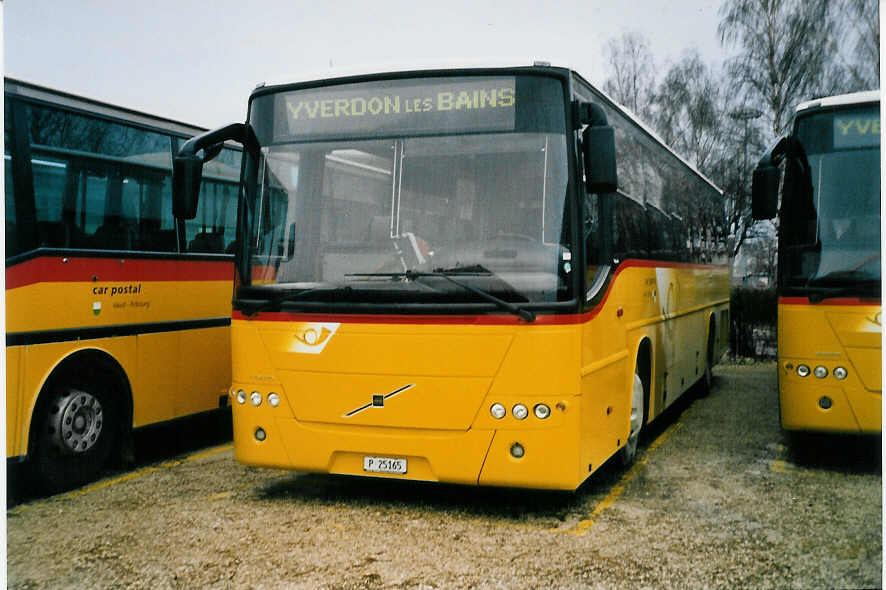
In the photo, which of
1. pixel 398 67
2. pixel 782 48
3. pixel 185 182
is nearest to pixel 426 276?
pixel 398 67

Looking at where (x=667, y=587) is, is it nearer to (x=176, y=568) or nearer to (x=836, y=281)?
(x=176, y=568)

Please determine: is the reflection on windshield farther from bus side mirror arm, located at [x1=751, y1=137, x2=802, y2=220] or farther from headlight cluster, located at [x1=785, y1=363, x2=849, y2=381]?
headlight cluster, located at [x1=785, y1=363, x2=849, y2=381]

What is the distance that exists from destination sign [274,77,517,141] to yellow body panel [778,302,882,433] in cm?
308

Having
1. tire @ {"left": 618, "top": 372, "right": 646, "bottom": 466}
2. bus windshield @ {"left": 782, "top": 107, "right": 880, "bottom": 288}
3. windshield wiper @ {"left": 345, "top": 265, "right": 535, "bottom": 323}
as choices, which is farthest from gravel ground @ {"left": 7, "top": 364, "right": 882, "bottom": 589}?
bus windshield @ {"left": 782, "top": 107, "right": 880, "bottom": 288}

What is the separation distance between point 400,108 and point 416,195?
65 cm

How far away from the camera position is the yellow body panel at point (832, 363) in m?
7.02

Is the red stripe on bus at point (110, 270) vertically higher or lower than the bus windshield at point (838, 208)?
lower

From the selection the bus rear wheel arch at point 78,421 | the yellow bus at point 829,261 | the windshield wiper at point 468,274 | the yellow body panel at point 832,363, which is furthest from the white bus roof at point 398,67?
the yellow body panel at point 832,363

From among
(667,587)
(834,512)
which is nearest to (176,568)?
(667,587)

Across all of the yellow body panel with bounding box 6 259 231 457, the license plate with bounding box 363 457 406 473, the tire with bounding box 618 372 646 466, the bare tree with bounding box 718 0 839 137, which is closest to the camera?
the license plate with bounding box 363 457 406 473

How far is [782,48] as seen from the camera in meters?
7.31

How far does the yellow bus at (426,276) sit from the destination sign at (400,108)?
11mm

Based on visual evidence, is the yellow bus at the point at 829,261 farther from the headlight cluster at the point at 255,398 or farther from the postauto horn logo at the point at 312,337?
the headlight cluster at the point at 255,398

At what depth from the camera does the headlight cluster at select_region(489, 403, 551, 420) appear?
5895 mm
